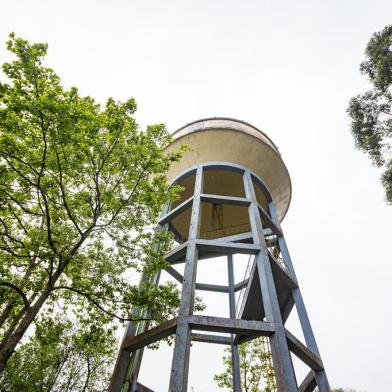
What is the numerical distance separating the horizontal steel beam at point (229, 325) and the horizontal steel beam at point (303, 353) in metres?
0.46

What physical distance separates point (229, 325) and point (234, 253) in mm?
1972

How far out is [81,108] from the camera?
5090 millimetres

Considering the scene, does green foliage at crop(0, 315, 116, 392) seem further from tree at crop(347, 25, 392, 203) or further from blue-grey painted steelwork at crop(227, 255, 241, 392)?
tree at crop(347, 25, 392, 203)

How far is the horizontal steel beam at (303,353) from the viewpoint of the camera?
5270 mm

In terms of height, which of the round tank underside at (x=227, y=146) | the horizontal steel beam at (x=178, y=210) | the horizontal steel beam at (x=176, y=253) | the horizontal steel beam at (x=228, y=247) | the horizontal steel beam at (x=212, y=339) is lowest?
the horizontal steel beam at (x=212, y=339)

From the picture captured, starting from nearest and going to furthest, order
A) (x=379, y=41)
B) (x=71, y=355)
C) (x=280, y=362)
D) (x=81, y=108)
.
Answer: (x=280, y=362) → (x=81, y=108) → (x=379, y=41) → (x=71, y=355)

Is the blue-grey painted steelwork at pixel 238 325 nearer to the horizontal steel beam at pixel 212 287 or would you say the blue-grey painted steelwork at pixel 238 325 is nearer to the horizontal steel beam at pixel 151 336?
the horizontal steel beam at pixel 151 336

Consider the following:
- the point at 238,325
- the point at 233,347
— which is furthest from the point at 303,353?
the point at 233,347

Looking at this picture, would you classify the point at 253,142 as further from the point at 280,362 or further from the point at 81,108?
the point at 280,362

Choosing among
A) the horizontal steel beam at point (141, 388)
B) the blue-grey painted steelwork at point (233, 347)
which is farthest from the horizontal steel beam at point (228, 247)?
the blue-grey painted steelwork at point (233, 347)

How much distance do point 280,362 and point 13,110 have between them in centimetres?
589

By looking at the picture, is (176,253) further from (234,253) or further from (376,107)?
(376,107)

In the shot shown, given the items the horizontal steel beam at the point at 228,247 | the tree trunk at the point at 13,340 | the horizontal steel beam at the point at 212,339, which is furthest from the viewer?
the horizontal steel beam at the point at 212,339

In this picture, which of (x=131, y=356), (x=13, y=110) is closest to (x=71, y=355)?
(x=131, y=356)
